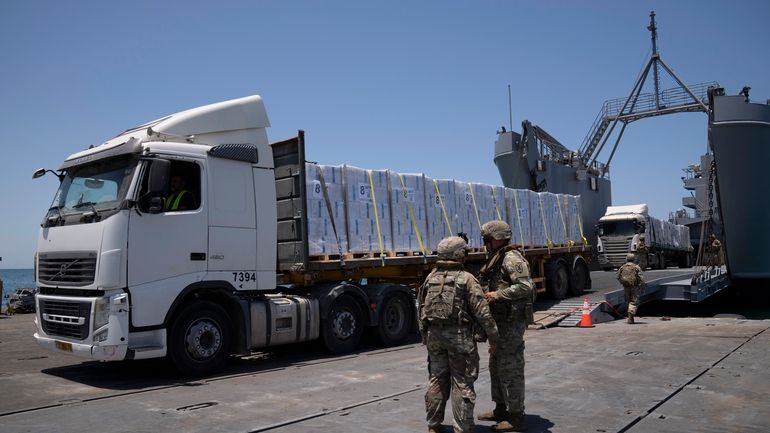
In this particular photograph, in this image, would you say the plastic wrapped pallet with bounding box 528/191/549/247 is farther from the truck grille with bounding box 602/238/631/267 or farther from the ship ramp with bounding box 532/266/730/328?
the truck grille with bounding box 602/238/631/267

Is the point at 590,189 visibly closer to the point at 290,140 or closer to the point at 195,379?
the point at 290,140

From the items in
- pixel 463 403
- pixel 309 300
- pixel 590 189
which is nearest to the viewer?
pixel 463 403

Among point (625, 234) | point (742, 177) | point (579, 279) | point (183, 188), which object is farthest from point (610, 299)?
point (625, 234)

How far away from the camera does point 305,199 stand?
9.86 meters

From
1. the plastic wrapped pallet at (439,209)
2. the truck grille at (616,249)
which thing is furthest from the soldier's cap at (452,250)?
the truck grille at (616,249)

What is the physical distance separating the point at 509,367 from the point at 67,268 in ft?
19.1

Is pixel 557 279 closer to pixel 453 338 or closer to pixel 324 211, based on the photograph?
pixel 324 211

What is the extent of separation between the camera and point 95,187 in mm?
8062

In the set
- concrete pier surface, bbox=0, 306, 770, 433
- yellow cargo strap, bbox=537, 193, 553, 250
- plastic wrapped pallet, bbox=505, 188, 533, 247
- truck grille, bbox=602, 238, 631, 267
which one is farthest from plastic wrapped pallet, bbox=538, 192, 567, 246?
truck grille, bbox=602, 238, 631, 267

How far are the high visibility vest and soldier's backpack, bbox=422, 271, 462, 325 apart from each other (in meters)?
4.44

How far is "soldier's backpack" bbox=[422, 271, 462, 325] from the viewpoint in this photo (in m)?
4.82

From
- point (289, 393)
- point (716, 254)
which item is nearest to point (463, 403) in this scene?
point (289, 393)

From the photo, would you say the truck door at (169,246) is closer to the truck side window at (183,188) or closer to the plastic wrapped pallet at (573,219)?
the truck side window at (183,188)

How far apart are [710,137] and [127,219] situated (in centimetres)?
2109
